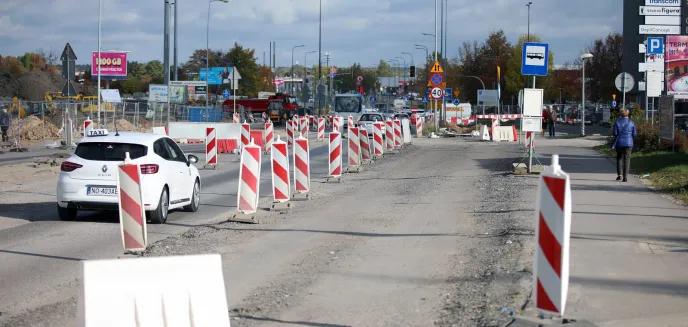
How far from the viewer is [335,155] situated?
20.3 m

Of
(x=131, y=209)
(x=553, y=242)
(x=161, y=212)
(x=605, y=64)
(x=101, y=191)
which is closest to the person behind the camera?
(x=553, y=242)

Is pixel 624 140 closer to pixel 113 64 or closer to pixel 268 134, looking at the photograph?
pixel 268 134

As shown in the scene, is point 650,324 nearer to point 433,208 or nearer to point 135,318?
point 135,318

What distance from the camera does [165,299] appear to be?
5160 mm

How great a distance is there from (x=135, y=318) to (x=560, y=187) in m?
3.21

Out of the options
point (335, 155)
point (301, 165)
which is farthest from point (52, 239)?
point (335, 155)

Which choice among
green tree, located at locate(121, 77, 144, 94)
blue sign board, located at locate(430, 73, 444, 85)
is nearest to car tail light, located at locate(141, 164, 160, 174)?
blue sign board, located at locate(430, 73, 444, 85)

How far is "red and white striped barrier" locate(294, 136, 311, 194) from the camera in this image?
16453mm

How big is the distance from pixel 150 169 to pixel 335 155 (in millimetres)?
7997

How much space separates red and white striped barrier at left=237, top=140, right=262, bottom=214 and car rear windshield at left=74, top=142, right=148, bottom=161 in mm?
1671

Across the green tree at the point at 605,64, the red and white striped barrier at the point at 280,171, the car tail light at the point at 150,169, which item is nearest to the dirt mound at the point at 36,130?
the red and white striped barrier at the point at 280,171

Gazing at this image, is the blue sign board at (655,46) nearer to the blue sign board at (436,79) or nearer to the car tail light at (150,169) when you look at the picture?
the blue sign board at (436,79)

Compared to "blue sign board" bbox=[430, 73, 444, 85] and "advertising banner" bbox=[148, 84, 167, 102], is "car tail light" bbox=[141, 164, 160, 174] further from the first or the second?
"advertising banner" bbox=[148, 84, 167, 102]

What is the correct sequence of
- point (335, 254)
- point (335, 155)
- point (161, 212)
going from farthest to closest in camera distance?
point (335, 155) → point (161, 212) → point (335, 254)
